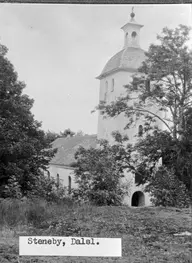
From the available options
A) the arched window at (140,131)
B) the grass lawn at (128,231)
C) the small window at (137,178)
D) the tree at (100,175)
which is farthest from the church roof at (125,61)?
the grass lawn at (128,231)

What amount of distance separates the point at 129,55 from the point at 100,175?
102 centimetres

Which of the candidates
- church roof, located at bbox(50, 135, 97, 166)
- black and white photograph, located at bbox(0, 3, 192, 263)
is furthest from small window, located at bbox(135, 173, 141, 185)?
church roof, located at bbox(50, 135, 97, 166)

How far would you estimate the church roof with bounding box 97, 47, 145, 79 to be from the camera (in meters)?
2.46

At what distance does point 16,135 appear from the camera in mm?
2365

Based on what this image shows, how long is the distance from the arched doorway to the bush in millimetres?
76

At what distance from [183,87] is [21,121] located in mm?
1373

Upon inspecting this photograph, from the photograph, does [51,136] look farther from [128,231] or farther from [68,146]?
[128,231]

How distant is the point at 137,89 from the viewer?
8.48 ft

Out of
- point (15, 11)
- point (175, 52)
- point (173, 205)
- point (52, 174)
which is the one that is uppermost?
point (15, 11)

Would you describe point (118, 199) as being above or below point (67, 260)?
above

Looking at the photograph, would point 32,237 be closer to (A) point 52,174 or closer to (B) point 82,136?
(A) point 52,174

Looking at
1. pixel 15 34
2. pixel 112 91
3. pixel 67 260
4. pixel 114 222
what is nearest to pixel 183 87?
pixel 112 91

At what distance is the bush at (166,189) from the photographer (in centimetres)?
259

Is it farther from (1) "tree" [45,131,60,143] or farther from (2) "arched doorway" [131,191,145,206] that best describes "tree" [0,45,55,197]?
(2) "arched doorway" [131,191,145,206]
